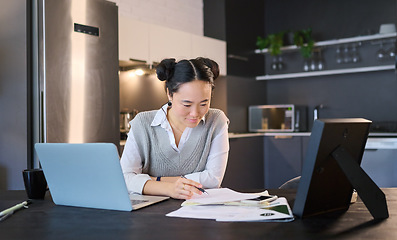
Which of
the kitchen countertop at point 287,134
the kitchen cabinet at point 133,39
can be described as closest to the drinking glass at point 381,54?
the kitchen countertop at point 287,134

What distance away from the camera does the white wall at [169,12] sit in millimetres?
4367

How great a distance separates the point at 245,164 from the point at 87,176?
362 centimetres

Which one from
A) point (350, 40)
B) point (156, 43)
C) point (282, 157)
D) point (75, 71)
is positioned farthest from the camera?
point (282, 157)

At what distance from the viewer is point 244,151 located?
4.86 metres

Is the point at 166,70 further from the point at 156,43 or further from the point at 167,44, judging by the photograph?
the point at 167,44

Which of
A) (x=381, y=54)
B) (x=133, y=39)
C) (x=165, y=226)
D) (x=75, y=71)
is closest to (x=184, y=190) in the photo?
(x=165, y=226)

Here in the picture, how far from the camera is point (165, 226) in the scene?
1.16m

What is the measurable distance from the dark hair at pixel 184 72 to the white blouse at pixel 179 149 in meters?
0.18

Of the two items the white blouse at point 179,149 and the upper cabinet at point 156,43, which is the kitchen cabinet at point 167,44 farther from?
the white blouse at point 179,149

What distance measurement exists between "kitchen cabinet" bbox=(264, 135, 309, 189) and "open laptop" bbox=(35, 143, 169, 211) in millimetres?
3654

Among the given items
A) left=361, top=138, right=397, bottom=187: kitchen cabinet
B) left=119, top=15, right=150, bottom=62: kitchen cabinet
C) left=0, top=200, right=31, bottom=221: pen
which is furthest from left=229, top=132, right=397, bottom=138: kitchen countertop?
left=0, top=200, right=31, bottom=221: pen

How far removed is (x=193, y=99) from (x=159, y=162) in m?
0.35

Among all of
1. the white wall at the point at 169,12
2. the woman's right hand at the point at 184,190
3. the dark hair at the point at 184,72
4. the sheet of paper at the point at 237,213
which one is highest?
the white wall at the point at 169,12

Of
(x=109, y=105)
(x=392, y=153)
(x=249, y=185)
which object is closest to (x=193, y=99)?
(x=109, y=105)
